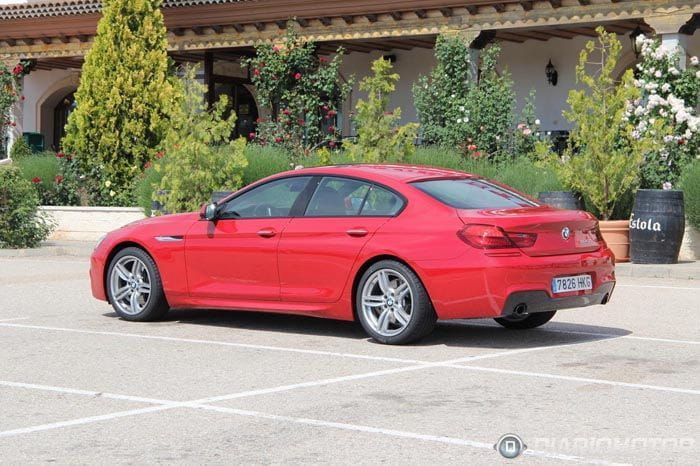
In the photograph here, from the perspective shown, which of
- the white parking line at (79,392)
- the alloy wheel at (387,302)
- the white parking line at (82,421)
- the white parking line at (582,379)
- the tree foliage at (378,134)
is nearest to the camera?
the white parking line at (82,421)

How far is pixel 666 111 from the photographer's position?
837 inches

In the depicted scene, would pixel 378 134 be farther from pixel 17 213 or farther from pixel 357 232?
pixel 357 232

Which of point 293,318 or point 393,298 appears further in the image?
point 293,318

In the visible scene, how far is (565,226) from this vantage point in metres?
9.70

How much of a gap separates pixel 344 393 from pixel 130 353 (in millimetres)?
2360

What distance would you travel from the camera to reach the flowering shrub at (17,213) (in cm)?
2111

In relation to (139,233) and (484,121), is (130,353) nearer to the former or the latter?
(139,233)

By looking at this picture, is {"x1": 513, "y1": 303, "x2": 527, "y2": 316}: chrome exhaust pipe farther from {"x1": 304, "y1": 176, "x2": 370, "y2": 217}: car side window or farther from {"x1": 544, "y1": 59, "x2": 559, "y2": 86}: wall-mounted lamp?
{"x1": 544, "y1": 59, "x2": 559, "y2": 86}: wall-mounted lamp

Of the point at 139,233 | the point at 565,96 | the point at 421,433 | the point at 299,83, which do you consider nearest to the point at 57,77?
the point at 299,83

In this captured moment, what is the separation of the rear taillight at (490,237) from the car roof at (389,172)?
93cm

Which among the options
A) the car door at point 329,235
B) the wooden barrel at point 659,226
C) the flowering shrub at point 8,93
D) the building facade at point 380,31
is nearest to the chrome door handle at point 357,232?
the car door at point 329,235

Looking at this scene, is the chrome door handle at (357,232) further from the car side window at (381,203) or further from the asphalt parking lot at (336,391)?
the asphalt parking lot at (336,391)

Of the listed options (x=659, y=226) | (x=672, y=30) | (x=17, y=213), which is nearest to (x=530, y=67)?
(x=672, y=30)

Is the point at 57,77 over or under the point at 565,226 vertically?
over
